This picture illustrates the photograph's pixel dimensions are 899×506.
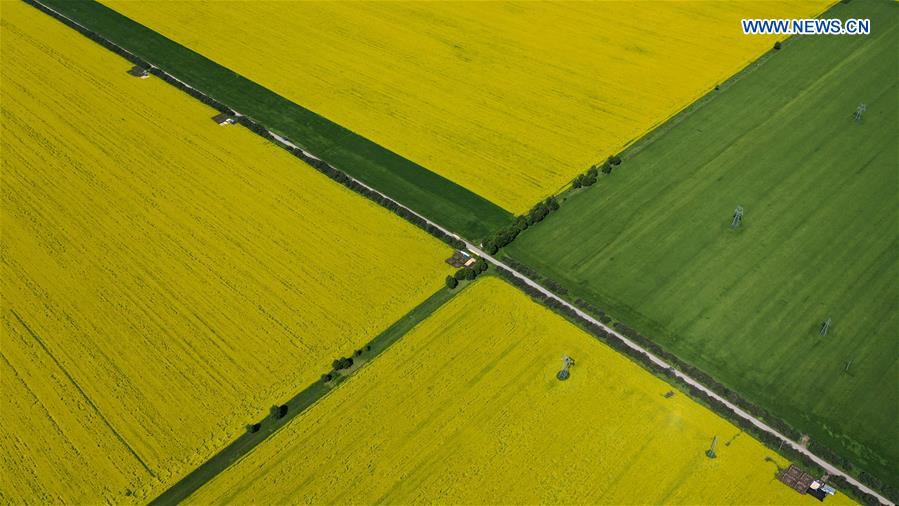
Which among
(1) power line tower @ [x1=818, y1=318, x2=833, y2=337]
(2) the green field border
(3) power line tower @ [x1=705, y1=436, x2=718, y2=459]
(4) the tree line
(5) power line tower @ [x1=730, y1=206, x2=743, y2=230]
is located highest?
(5) power line tower @ [x1=730, y1=206, x2=743, y2=230]

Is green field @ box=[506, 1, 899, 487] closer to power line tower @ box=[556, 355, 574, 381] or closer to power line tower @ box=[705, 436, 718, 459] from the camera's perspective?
power line tower @ box=[705, 436, 718, 459]

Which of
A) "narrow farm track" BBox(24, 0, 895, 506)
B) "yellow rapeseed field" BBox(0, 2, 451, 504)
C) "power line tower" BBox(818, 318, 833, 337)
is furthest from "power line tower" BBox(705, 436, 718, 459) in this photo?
"yellow rapeseed field" BBox(0, 2, 451, 504)

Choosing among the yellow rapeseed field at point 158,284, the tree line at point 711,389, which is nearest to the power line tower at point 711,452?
the tree line at point 711,389

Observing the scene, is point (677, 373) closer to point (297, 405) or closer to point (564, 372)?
point (564, 372)

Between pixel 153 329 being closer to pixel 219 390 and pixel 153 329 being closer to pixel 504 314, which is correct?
pixel 219 390

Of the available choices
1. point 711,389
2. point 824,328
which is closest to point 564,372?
point 711,389

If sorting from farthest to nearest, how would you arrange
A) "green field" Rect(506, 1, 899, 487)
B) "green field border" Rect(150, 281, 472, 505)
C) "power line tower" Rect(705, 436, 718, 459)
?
Result: "green field" Rect(506, 1, 899, 487)
"power line tower" Rect(705, 436, 718, 459)
"green field border" Rect(150, 281, 472, 505)
